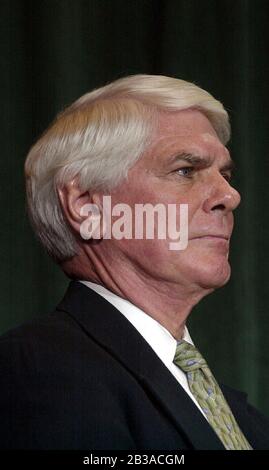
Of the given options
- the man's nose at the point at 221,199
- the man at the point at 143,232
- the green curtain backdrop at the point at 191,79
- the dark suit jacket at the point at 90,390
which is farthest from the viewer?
the green curtain backdrop at the point at 191,79

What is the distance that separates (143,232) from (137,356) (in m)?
0.20

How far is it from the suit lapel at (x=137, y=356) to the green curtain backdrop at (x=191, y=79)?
22.7 inches

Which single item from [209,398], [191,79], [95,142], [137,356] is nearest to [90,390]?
[137,356]

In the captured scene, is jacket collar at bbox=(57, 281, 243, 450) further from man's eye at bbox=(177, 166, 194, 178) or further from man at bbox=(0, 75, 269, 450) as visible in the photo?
man's eye at bbox=(177, 166, 194, 178)

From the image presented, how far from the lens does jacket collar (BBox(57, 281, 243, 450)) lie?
1103 millimetres

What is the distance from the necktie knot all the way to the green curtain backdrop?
0.58 metres

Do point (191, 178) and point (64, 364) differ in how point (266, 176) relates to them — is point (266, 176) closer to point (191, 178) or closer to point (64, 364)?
point (191, 178)

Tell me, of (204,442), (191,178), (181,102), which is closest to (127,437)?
(204,442)

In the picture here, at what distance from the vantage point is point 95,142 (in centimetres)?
127

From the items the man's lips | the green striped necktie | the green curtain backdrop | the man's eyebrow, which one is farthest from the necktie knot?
the green curtain backdrop

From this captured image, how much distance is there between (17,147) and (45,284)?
0.86 ft

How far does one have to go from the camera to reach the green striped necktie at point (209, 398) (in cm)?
119

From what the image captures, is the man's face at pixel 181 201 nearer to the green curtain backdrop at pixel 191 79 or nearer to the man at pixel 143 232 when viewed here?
the man at pixel 143 232

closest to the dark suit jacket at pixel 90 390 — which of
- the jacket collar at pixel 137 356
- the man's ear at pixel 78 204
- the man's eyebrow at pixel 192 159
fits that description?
the jacket collar at pixel 137 356
